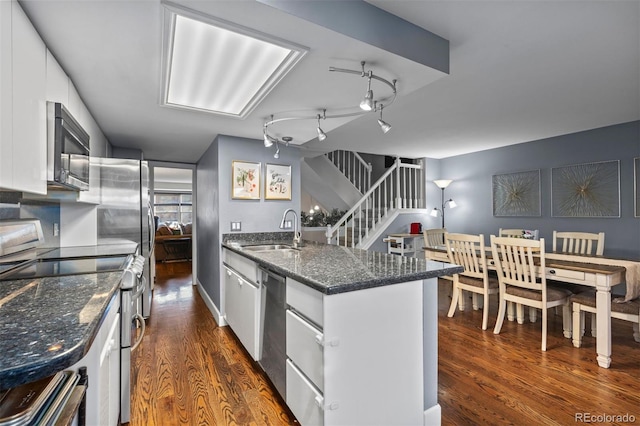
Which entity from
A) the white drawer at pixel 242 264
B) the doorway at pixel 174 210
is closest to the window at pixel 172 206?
the doorway at pixel 174 210

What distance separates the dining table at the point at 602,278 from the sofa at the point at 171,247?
6850 mm

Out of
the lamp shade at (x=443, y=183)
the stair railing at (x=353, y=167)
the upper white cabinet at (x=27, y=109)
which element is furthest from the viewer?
the stair railing at (x=353, y=167)

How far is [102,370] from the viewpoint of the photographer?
45.8 inches

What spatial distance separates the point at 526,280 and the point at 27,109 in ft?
11.7

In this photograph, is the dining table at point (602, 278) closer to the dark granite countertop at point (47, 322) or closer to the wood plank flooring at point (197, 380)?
the wood plank flooring at point (197, 380)

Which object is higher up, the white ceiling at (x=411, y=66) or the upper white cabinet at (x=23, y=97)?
the white ceiling at (x=411, y=66)

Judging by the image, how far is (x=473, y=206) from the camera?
18.0 feet

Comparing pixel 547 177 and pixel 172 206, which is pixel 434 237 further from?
pixel 172 206

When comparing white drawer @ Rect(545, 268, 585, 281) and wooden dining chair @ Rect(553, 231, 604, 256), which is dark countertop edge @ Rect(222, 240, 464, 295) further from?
wooden dining chair @ Rect(553, 231, 604, 256)

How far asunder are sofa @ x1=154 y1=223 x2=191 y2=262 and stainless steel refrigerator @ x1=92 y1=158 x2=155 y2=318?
14.0 feet

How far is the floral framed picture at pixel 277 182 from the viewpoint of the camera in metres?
3.56

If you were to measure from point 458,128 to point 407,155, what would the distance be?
5.99 feet

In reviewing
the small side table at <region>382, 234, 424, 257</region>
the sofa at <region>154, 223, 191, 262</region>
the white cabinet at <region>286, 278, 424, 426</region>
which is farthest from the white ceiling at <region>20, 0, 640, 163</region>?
the sofa at <region>154, 223, 191, 262</region>

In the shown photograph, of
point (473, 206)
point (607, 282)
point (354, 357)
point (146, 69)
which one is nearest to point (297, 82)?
point (146, 69)
